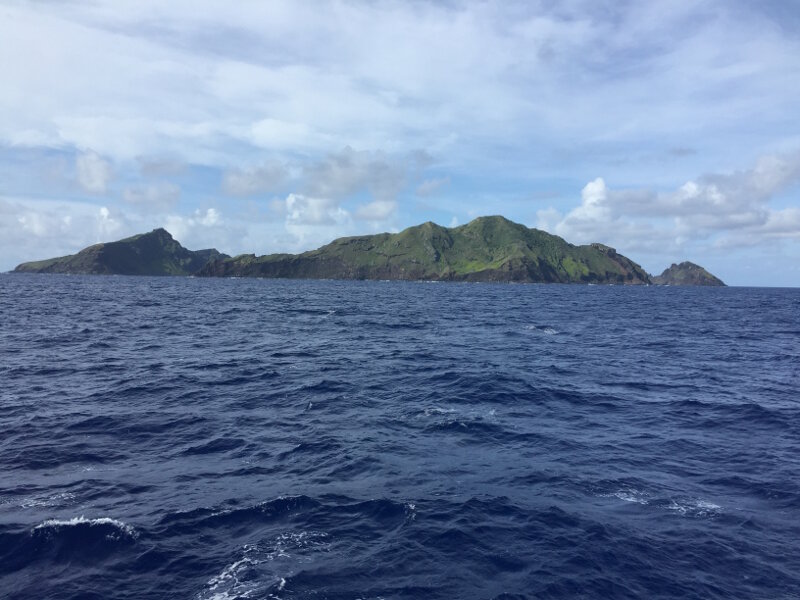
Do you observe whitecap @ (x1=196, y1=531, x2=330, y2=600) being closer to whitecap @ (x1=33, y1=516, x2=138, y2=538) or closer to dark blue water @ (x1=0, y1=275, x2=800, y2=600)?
dark blue water @ (x1=0, y1=275, x2=800, y2=600)

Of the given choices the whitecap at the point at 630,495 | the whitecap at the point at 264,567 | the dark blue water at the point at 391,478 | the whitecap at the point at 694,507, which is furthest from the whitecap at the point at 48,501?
the whitecap at the point at 694,507

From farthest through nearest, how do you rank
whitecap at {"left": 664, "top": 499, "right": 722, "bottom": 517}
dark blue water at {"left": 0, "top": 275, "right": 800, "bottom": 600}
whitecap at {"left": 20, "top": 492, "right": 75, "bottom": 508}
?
whitecap at {"left": 664, "top": 499, "right": 722, "bottom": 517} → whitecap at {"left": 20, "top": 492, "right": 75, "bottom": 508} → dark blue water at {"left": 0, "top": 275, "right": 800, "bottom": 600}

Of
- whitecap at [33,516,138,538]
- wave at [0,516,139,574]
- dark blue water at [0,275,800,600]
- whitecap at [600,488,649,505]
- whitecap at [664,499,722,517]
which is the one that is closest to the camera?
dark blue water at [0,275,800,600]

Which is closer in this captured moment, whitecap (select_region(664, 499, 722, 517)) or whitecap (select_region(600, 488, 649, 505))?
whitecap (select_region(664, 499, 722, 517))

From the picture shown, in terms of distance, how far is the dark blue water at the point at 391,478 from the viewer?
53.1ft

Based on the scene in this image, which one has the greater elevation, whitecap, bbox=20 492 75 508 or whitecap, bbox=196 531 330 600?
whitecap, bbox=20 492 75 508

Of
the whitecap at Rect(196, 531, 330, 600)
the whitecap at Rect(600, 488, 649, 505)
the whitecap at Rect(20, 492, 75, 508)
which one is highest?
the whitecap at Rect(600, 488, 649, 505)

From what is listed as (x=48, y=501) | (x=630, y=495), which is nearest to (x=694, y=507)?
(x=630, y=495)

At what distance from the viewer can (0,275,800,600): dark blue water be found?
637 inches

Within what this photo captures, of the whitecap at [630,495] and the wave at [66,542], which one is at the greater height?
the whitecap at [630,495]

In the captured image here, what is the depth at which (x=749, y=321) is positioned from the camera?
105500mm

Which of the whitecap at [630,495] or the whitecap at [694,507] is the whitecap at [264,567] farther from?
the whitecap at [694,507]

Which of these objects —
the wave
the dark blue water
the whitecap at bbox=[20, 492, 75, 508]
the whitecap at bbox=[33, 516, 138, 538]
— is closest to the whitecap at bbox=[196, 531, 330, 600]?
the dark blue water

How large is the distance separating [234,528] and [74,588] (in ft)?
16.7
